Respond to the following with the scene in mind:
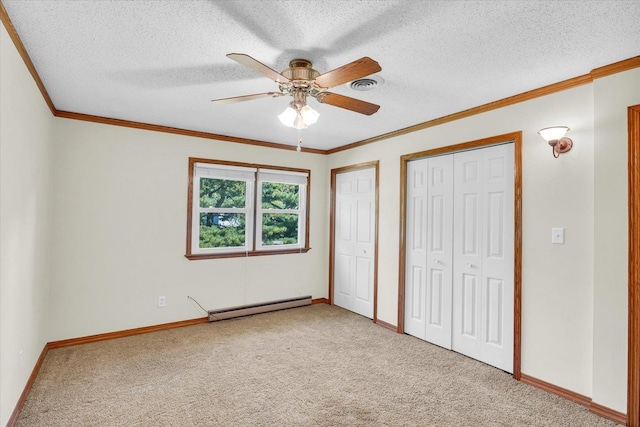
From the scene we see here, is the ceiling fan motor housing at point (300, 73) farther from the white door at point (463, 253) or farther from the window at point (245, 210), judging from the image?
the window at point (245, 210)

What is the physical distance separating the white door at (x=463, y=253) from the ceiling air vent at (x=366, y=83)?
1.35 metres

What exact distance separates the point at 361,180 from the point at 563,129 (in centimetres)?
259

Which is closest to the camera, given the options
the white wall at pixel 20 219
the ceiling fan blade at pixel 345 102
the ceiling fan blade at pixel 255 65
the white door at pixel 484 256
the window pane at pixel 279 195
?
the ceiling fan blade at pixel 255 65

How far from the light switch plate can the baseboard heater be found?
10.9 feet

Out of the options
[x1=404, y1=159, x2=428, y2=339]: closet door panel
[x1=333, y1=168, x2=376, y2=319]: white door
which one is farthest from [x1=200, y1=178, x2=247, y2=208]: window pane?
[x1=404, y1=159, x2=428, y2=339]: closet door panel

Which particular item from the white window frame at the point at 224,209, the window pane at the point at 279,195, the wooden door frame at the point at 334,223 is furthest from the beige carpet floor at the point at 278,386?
the window pane at the point at 279,195

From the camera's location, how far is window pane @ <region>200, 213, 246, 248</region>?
4.41 metres

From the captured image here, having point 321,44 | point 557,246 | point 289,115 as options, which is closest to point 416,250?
point 557,246

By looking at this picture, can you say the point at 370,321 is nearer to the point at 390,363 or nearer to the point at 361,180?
the point at 390,363

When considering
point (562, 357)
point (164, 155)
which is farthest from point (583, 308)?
point (164, 155)

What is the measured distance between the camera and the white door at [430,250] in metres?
3.57

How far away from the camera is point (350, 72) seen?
6.23ft

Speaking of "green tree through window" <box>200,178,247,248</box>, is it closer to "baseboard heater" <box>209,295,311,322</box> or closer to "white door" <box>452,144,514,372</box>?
"baseboard heater" <box>209,295,311,322</box>

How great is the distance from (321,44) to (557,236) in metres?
2.30
